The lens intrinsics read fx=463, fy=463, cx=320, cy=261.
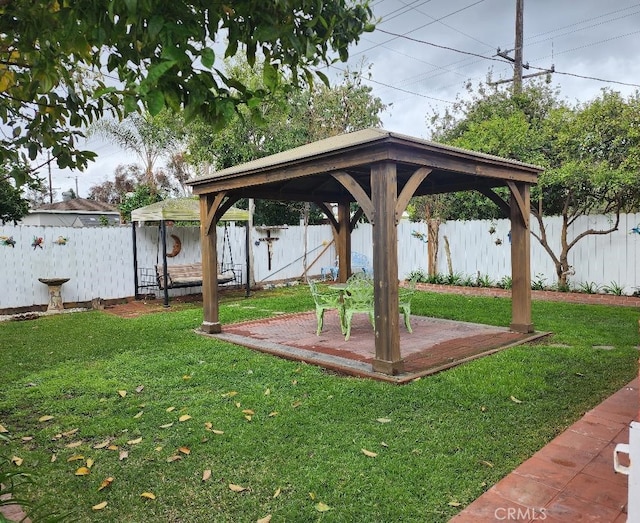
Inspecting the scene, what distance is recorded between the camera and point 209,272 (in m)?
7.45

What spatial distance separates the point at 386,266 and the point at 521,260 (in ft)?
9.36

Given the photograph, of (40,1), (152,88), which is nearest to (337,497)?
(152,88)

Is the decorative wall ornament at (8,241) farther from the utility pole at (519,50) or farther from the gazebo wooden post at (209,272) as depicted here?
the utility pole at (519,50)

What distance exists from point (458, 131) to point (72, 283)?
12.6 meters

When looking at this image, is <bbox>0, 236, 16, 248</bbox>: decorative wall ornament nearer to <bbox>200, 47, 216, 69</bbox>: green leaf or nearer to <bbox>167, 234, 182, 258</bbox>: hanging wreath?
<bbox>167, 234, 182, 258</bbox>: hanging wreath

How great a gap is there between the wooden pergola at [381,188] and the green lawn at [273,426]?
0.85 metres

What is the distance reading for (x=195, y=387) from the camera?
4695 mm

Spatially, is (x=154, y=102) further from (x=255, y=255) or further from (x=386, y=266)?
(x=255, y=255)

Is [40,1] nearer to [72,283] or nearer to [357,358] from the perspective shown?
[357,358]

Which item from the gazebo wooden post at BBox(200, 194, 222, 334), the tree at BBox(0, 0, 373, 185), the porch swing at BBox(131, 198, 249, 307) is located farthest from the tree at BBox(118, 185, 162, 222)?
the tree at BBox(0, 0, 373, 185)

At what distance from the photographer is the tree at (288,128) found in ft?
43.4

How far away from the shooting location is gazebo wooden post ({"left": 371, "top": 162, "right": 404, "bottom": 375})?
15.6 feet

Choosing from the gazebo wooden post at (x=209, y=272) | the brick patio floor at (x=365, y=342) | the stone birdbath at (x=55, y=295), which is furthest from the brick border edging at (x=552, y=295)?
the stone birdbath at (x=55, y=295)

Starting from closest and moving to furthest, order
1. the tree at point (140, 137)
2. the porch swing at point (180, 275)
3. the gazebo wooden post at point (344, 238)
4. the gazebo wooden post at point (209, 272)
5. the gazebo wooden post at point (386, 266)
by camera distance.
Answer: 1. the gazebo wooden post at point (386, 266)
2. the gazebo wooden post at point (209, 272)
3. the gazebo wooden post at point (344, 238)
4. the porch swing at point (180, 275)
5. the tree at point (140, 137)
